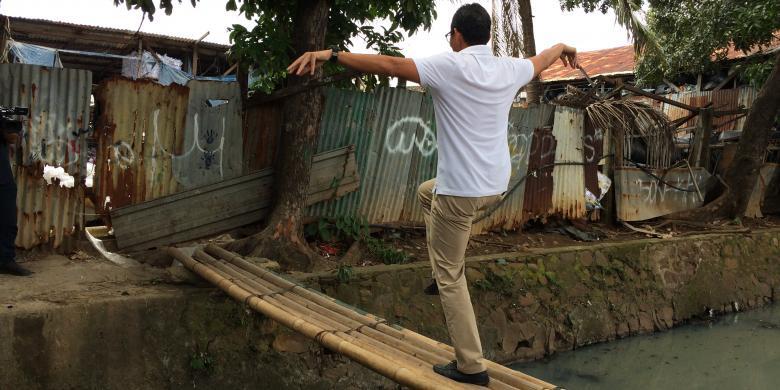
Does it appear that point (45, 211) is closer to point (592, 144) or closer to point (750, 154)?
point (592, 144)

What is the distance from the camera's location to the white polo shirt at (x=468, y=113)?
255 centimetres

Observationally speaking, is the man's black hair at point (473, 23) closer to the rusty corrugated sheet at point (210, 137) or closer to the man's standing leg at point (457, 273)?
the man's standing leg at point (457, 273)

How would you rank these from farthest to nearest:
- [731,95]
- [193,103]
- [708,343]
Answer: [731,95]
[708,343]
[193,103]

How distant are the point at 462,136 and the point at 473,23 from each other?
50cm

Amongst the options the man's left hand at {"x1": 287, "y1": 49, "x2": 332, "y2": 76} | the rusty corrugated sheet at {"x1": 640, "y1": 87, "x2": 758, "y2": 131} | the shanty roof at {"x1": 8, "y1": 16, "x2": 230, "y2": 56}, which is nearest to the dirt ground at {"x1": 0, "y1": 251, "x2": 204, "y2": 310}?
the man's left hand at {"x1": 287, "y1": 49, "x2": 332, "y2": 76}

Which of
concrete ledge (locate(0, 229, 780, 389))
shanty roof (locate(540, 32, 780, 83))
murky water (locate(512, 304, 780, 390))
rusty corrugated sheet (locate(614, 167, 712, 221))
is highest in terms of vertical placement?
shanty roof (locate(540, 32, 780, 83))

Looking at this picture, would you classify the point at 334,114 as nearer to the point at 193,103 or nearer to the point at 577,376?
the point at 193,103

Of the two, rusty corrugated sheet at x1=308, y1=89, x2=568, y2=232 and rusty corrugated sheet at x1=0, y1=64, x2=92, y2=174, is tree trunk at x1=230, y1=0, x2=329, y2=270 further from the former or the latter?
rusty corrugated sheet at x1=0, y1=64, x2=92, y2=174

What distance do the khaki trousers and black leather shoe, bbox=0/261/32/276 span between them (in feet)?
Result: 10.1

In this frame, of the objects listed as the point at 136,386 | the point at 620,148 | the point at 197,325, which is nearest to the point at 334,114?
the point at 197,325

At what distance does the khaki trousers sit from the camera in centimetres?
264

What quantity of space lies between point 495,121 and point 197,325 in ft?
8.51

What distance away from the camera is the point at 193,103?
5090 millimetres

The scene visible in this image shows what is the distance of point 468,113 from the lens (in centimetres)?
261
